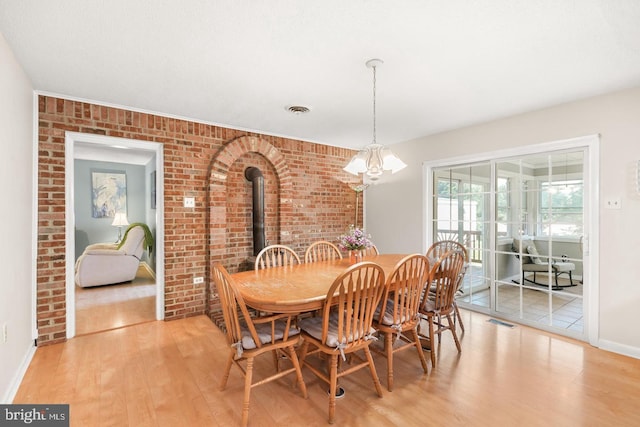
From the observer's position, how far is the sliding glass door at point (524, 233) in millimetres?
3150

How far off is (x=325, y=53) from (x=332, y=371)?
6.96 ft


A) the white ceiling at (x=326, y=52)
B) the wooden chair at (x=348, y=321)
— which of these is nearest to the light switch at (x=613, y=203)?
the white ceiling at (x=326, y=52)

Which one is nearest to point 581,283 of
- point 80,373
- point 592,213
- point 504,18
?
point 592,213

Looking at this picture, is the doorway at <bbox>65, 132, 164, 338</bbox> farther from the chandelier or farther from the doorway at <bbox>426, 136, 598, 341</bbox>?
the doorway at <bbox>426, 136, 598, 341</bbox>

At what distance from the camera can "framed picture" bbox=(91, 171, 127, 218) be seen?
669 centimetres

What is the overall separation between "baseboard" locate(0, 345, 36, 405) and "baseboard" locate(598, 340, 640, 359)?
186 inches

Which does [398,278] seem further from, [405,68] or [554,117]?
[554,117]

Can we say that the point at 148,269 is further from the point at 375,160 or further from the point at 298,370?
the point at 375,160

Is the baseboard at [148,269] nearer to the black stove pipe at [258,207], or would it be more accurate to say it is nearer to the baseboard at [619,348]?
the black stove pipe at [258,207]

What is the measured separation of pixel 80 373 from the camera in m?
2.38

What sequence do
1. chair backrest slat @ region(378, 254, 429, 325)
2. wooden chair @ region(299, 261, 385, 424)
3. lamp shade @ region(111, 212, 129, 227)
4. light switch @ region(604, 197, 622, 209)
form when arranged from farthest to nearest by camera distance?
1. lamp shade @ region(111, 212, 129, 227)
2. light switch @ region(604, 197, 622, 209)
3. chair backrest slat @ region(378, 254, 429, 325)
4. wooden chair @ region(299, 261, 385, 424)

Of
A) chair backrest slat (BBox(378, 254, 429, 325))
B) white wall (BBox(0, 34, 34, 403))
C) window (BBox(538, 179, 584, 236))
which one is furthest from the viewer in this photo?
window (BBox(538, 179, 584, 236))

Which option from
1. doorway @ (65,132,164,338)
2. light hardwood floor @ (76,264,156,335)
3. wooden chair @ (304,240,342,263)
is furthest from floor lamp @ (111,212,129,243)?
wooden chair @ (304,240,342,263)

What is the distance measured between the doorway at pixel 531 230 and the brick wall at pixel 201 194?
1887mm
